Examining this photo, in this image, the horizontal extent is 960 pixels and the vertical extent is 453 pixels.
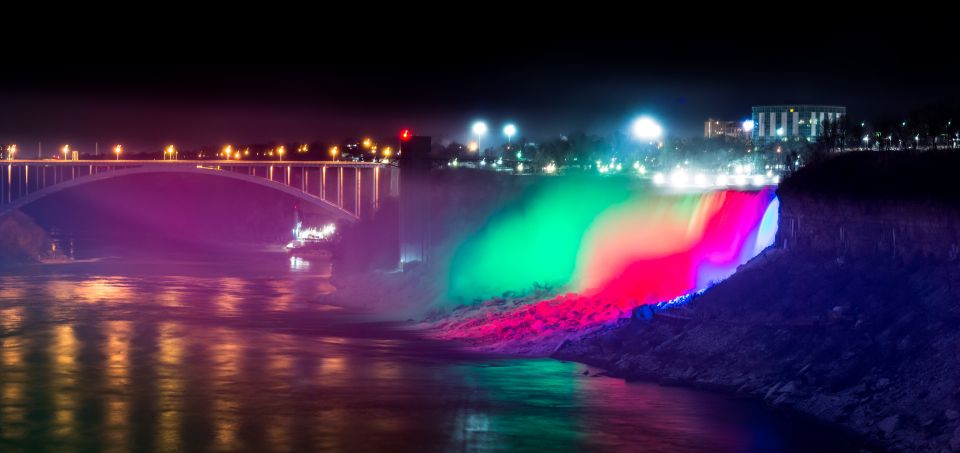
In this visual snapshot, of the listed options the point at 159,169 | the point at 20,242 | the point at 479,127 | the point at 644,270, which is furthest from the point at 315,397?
the point at 20,242

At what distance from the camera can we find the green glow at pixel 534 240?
186ft

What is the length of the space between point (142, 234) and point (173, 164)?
5005 centimetres

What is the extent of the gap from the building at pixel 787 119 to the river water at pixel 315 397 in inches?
2988

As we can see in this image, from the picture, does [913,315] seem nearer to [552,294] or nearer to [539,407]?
[539,407]

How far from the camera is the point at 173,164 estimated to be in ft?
327

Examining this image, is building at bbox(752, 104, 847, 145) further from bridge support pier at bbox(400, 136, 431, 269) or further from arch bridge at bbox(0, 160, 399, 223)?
bridge support pier at bbox(400, 136, 431, 269)

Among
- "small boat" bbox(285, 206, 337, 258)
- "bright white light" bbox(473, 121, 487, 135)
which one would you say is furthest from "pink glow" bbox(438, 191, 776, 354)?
"small boat" bbox(285, 206, 337, 258)

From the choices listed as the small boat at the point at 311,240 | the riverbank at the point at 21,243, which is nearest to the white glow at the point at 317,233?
the small boat at the point at 311,240

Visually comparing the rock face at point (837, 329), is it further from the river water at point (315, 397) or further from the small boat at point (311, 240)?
the small boat at point (311, 240)

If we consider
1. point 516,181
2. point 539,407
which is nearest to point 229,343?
point 539,407

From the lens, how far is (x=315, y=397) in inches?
1298

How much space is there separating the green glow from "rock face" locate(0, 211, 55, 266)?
1569 inches

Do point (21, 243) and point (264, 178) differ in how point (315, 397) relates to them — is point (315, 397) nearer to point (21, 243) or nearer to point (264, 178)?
point (264, 178)

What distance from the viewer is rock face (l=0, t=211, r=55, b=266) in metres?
92.0
